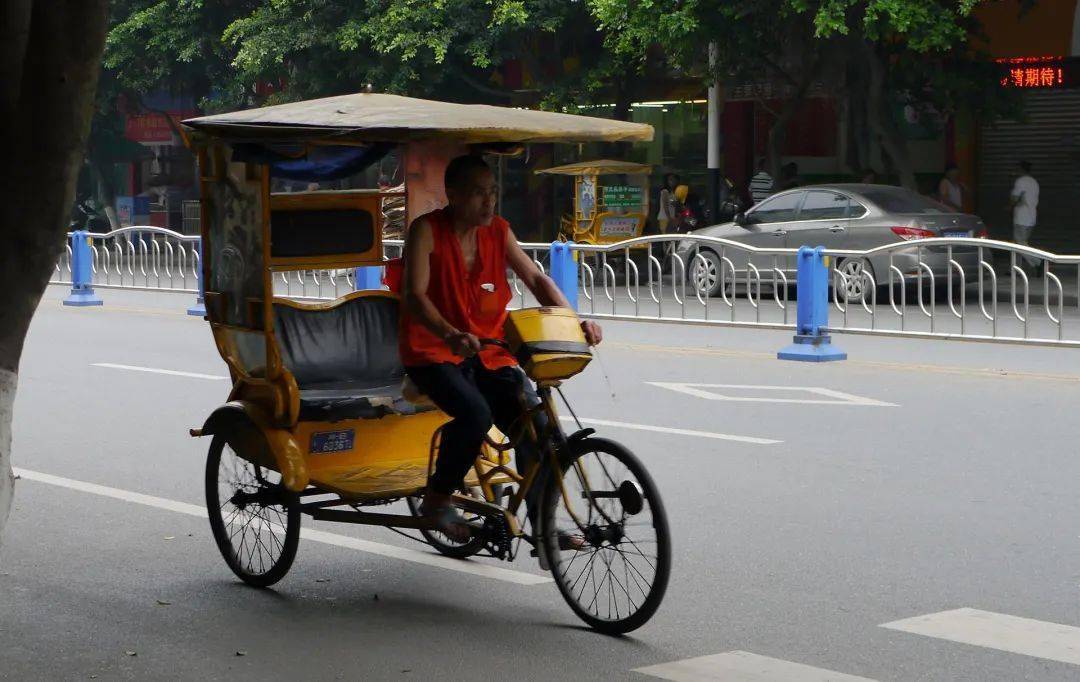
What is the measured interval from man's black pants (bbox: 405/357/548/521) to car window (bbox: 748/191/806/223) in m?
15.4

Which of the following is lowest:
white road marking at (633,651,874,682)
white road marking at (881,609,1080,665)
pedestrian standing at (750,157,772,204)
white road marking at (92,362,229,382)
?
white road marking at (881,609,1080,665)

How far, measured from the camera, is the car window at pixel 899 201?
65.5ft

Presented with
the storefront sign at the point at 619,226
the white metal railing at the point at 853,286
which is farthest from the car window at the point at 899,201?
the storefront sign at the point at 619,226

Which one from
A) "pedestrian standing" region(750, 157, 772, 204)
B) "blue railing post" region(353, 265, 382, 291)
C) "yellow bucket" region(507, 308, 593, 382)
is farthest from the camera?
"pedestrian standing" region(750, 157, 772, 204)

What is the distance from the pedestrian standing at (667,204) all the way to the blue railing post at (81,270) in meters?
9.64

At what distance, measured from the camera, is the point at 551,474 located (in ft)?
18.4

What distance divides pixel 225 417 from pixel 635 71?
2201 centimetres

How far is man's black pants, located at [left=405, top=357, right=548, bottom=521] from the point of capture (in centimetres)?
565

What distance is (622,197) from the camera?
25.3m

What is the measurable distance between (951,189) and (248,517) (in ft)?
64.1

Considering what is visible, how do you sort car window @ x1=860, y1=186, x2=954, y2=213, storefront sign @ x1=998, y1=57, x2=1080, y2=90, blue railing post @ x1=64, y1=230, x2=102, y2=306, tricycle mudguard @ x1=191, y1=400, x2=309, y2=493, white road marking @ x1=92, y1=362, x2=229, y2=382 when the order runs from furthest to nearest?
storefront sign @ x1=998, y1=57, x2=1080, y2=90, blue railing post @ x1=64, y1=230, x2=102, y2=306, car window @ x1=860, y1=186, x2=954, y2=213, white road marking @ x1=92, y1=362, x2=229, y2=382, tricycle mudguard @ x1=191, y1=400, x2=309, y2=493

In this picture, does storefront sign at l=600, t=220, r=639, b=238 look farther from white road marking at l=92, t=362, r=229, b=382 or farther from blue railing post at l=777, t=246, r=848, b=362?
white road marking at l=92, t=362, r=229, b=382

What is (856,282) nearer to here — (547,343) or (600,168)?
(547,343)


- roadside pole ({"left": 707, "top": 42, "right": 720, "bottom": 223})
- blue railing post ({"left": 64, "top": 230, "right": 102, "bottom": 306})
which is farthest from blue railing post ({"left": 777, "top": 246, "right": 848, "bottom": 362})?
roadside pole ({"left": 707, "top": 42, "right": 720, "bottom": 223})
